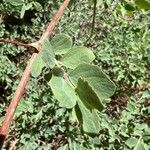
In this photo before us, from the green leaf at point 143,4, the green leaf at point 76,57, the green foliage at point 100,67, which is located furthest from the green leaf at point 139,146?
the green leaf at point 76,57

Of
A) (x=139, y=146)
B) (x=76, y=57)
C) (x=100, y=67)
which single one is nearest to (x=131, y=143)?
(x=139, y=146)

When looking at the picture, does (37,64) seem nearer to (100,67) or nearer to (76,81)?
(76,81)

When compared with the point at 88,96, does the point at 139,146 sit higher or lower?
lower

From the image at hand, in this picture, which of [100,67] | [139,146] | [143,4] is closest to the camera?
[143,4]

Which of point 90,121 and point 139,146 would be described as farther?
point 139,146

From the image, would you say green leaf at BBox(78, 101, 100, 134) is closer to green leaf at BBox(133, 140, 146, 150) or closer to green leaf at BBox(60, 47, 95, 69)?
green leaf at BBox(60, 47, 95, 69)

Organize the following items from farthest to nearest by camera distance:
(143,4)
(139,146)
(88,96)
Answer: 1. (139,146)
2. (143,4)
3. (88,96)

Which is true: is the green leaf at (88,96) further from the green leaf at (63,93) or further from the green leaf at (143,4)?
the green leaf at (143,4)

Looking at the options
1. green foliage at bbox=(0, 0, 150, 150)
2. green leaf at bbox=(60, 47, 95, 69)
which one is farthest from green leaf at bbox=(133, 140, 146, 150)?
green leaf at bbox=(60, 47, 95, 69)
